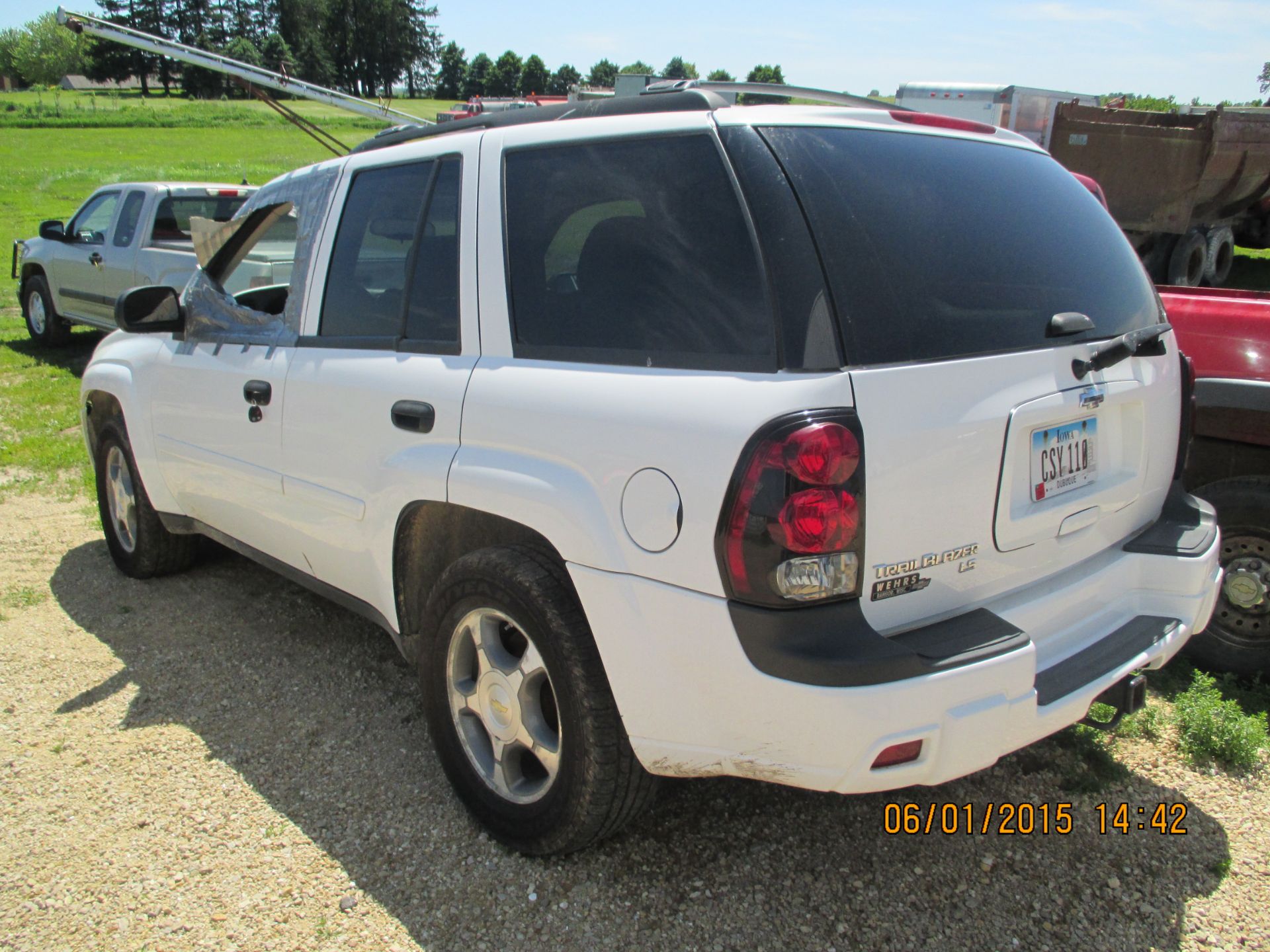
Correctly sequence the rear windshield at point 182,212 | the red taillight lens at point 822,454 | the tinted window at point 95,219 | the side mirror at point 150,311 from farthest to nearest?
the tinted window at point 95,219 < the rear windshield at point 182,212 < the side mirror at point 150,311 < the red taillight lens at point 822,454

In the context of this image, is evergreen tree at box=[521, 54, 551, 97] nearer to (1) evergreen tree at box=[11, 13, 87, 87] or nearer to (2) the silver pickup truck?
(1) evergreen tree at box=[11, 13, 87, 87]

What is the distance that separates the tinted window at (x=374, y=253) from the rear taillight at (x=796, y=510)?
4.64ft

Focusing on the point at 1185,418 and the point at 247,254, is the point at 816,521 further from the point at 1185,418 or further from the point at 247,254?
the point at 247,254

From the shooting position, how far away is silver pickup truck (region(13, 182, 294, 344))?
29.9ft

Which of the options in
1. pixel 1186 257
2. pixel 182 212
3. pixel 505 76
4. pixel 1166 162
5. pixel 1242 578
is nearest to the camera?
pixel 1242 578

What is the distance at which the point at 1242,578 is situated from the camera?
355cm

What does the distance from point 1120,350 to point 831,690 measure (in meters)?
1.19

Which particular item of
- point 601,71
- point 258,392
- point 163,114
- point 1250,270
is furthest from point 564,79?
point 258,392

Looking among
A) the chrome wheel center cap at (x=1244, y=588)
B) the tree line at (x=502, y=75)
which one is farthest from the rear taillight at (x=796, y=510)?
the tree line at (x=502, y=75)

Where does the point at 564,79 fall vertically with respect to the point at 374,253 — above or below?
above

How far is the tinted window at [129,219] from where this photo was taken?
9.41 metres

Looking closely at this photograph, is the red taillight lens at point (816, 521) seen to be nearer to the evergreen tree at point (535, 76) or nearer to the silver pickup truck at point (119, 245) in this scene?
the silver pickup truck at point (119, 245)

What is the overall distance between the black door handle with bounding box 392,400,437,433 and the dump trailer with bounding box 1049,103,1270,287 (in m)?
10.8

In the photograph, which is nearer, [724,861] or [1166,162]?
[724,861]
